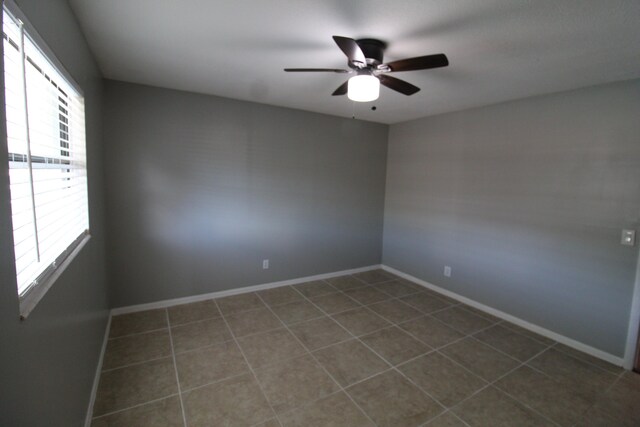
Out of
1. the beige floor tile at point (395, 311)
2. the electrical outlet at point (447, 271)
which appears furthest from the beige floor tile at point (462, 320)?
the electrical outlet at point (447, 271)

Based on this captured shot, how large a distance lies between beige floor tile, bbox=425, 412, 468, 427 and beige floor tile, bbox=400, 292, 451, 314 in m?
1.51

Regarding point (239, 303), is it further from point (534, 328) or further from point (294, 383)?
point (534, 328)

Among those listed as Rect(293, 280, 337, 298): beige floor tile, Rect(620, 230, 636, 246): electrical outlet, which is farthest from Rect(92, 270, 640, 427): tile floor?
Rect(620, 230, 636, 246): electrical outlet

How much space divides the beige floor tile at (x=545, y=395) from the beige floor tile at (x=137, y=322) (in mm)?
3016

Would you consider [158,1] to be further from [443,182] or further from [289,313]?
[443,182]

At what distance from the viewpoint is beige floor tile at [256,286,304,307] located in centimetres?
352

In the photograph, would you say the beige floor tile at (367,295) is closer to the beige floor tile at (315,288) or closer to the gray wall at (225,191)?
the beige floor tile at (315,288)

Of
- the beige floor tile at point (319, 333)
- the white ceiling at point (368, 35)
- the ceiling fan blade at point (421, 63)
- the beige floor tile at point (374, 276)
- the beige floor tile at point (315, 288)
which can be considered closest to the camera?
the white ceiling at point (368, 35)

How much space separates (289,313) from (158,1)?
9.24 ft

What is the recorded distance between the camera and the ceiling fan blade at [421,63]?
1662 millimetres

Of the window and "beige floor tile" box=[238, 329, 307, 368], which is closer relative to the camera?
the window

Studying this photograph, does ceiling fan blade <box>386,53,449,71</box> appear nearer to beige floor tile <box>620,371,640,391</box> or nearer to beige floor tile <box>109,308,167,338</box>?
beige floor tile <box>620,371,640,391</box>

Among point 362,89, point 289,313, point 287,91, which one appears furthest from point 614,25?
point 289,313

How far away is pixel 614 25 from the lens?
162cm
